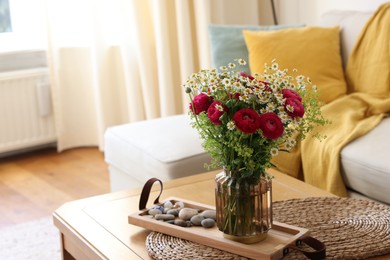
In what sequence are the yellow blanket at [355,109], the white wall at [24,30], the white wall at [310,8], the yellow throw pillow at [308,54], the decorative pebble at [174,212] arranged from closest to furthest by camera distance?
the decorative pebble at [174,212] → the yellow blanket at [355,109] → the yellow throw pillow at [308,54] → the white wall at [310,8] → the white wall at [24,30]

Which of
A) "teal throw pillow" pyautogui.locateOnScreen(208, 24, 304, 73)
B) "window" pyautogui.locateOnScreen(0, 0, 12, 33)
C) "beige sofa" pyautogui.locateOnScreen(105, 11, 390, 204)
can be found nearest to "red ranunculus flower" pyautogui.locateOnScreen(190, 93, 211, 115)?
"beige sofa" pyautogui.locateOnScreen(105, 11, 390, 204)

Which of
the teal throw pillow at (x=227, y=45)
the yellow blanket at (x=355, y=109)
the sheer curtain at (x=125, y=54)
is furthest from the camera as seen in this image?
the sheer curtain at (x=125, y=54)

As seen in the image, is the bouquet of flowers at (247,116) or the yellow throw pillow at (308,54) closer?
the bouquet of flowers at (247,116)

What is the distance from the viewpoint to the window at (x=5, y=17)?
406 cm

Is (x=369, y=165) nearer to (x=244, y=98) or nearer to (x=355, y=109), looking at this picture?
(x=355, y=109)

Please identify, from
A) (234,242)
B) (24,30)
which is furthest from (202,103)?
(24,30)

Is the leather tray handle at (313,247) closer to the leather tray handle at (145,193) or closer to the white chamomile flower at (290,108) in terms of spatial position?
the white chamomile flower at (290,108)

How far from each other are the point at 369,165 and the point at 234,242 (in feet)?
2.72

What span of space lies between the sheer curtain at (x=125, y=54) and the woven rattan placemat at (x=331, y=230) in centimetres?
200

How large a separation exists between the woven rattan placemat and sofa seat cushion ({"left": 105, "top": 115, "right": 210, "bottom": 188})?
638 mm

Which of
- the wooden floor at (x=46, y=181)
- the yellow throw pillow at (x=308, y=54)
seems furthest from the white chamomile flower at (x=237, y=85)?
the wooden floor at (x=46, y=181)

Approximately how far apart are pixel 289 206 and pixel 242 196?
34cm

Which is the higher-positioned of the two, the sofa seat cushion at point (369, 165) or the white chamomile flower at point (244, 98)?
the white chamomile flower at point (244, 98)

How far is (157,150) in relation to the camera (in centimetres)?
255
